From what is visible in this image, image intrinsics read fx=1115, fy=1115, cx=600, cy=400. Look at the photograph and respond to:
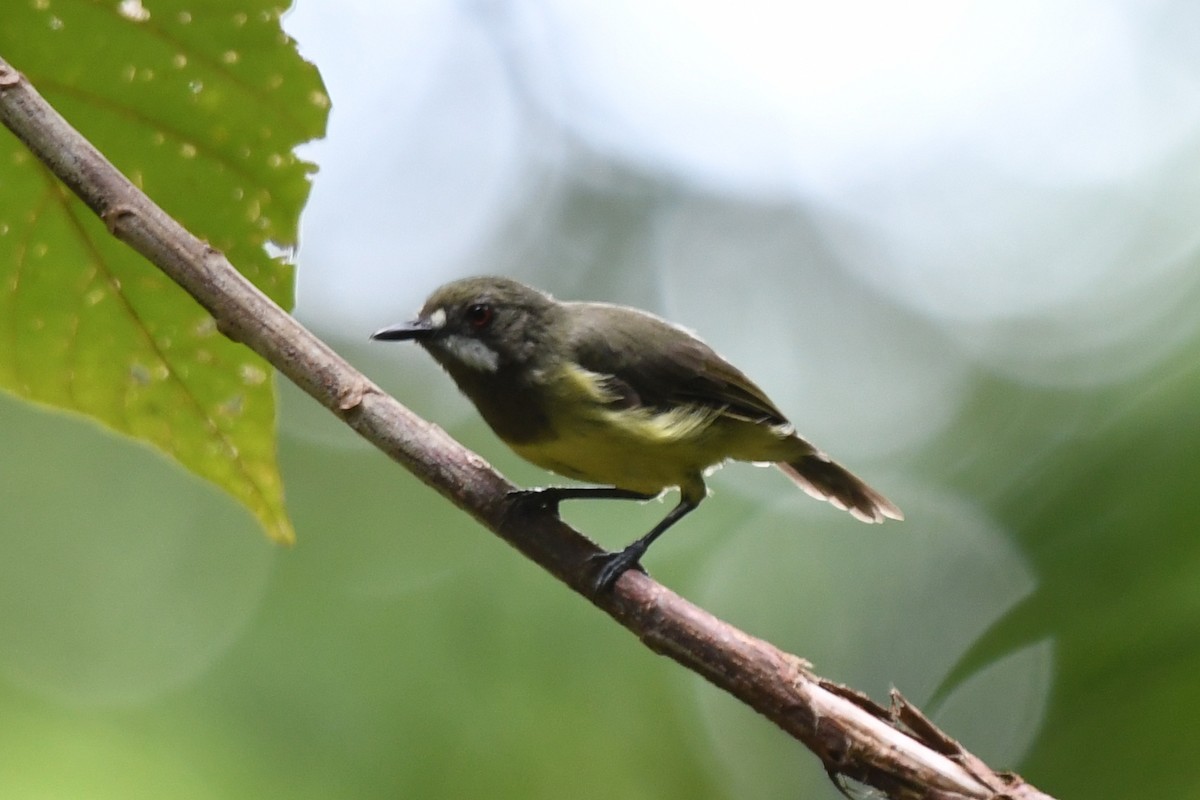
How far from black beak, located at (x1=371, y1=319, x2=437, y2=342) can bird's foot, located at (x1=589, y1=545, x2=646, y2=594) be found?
0.95 metres

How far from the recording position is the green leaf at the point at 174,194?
182 centimetres

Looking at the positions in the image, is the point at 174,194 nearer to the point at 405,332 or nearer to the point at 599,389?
the point at 405,332

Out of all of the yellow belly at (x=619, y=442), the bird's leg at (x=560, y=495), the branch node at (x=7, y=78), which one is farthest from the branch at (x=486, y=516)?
the yellow belly at (x=619, y=442)

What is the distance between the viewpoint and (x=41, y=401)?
→ 1.88m

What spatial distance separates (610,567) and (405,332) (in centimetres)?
106

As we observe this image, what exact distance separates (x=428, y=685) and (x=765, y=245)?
15.1 ft

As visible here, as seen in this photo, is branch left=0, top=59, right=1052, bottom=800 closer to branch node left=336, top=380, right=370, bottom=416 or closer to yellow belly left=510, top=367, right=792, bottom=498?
branch node left=336, top=380, right=370, bottom=416

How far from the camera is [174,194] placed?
6.30 ft

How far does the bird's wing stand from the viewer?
9.04ft

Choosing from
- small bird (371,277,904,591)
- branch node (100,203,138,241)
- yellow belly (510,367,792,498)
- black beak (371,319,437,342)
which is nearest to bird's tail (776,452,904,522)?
small bird (371,277,904,591)

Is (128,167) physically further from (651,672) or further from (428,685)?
(651,672)

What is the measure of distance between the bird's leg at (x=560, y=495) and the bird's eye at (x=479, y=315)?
493mm

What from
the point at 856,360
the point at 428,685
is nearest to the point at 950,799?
the point at 428,685

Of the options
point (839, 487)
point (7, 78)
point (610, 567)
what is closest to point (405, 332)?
point (610, 567)
